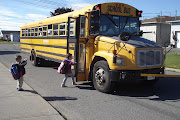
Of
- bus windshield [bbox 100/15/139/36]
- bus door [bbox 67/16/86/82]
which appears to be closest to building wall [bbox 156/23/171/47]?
bus windshield [bbox 100/15/139/36]

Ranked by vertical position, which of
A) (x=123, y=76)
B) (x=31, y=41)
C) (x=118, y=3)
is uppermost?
(x=118, y=3)

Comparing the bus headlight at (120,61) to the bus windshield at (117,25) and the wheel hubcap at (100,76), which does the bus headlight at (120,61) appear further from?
the bus windshield at (117,25)

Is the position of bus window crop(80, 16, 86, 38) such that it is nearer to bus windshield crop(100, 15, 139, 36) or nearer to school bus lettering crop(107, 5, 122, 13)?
bus windshield crop(100, 15, 139, 36)

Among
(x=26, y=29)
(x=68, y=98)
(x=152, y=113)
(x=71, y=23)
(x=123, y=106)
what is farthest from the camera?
(x=26, y=29)

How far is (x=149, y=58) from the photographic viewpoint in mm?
6312

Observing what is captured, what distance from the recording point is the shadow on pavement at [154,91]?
6141 millimetres

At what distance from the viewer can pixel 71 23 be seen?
7867mm

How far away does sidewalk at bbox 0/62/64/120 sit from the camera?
431cm

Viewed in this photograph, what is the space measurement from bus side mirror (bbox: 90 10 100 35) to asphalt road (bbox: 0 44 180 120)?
1883 mm

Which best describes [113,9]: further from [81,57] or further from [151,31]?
[151,31]

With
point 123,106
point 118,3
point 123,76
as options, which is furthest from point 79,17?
point 123,106

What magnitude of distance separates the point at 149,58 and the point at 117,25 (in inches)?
67.4

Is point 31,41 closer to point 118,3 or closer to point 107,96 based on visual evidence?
point 118,3

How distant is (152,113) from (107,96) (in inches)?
66.1
